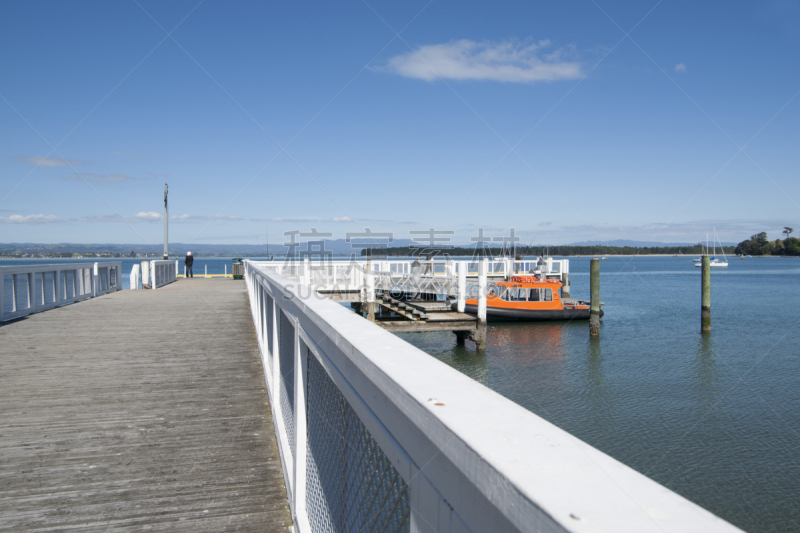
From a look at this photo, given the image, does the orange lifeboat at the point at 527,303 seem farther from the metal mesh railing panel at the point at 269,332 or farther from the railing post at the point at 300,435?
the railing post at the point at 300,435

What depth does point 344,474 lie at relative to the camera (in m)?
2.01

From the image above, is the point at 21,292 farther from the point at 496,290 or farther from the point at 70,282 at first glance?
the point at 496,290

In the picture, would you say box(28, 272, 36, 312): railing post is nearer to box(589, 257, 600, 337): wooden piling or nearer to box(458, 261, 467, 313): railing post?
box(458, 261, 467, 313): railing post

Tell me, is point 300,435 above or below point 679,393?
above

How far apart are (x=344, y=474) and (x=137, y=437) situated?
9.80 feet

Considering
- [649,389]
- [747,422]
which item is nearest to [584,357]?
[649,389]

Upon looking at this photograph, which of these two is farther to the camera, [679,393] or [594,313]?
[594,313]

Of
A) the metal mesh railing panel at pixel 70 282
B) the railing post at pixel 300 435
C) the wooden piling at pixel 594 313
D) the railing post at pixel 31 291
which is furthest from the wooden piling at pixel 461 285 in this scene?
the railing post at pixel 300 435

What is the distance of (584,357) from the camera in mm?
20188

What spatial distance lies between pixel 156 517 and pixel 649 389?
49.3 ft

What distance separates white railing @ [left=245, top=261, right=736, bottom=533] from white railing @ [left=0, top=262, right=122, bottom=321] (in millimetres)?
11363

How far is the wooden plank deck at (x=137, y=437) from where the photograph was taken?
3.13 m

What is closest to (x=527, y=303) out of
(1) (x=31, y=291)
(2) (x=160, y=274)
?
(2) (x=160, y=274)

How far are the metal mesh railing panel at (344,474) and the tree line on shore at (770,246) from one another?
19256cm
